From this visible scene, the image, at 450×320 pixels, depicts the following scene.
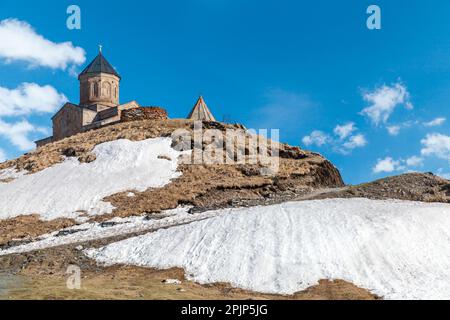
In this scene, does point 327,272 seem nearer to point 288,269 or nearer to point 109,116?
point 288,269

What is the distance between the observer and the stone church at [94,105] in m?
66.0

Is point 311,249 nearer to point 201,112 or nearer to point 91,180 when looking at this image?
point 91,180

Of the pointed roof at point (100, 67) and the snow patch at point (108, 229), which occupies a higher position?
the pointed roof at point (100, 67)

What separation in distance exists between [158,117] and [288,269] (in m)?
43.2

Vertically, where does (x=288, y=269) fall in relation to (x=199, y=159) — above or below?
below

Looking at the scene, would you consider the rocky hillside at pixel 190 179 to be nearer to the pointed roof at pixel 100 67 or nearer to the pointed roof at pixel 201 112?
the pointed roof at pixel 201 112

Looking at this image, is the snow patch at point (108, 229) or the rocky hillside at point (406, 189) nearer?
the snow patch at point (108, 229)

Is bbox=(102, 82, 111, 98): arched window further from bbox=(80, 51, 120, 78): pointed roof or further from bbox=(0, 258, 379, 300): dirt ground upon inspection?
bbox=(0, 258, 379, 300): dirt ground

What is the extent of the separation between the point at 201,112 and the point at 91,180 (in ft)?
84.5

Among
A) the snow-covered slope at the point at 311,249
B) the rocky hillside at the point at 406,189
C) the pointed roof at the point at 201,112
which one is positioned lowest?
the snow-covered slope at the point at 311,249

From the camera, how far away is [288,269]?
19953 mm

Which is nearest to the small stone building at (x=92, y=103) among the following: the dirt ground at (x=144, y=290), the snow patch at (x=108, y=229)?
the snow patch at (x=108, y=229)

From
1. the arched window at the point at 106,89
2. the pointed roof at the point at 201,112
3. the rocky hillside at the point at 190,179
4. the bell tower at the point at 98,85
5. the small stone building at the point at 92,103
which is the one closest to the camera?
the rocky hillside at the point at 190,179
